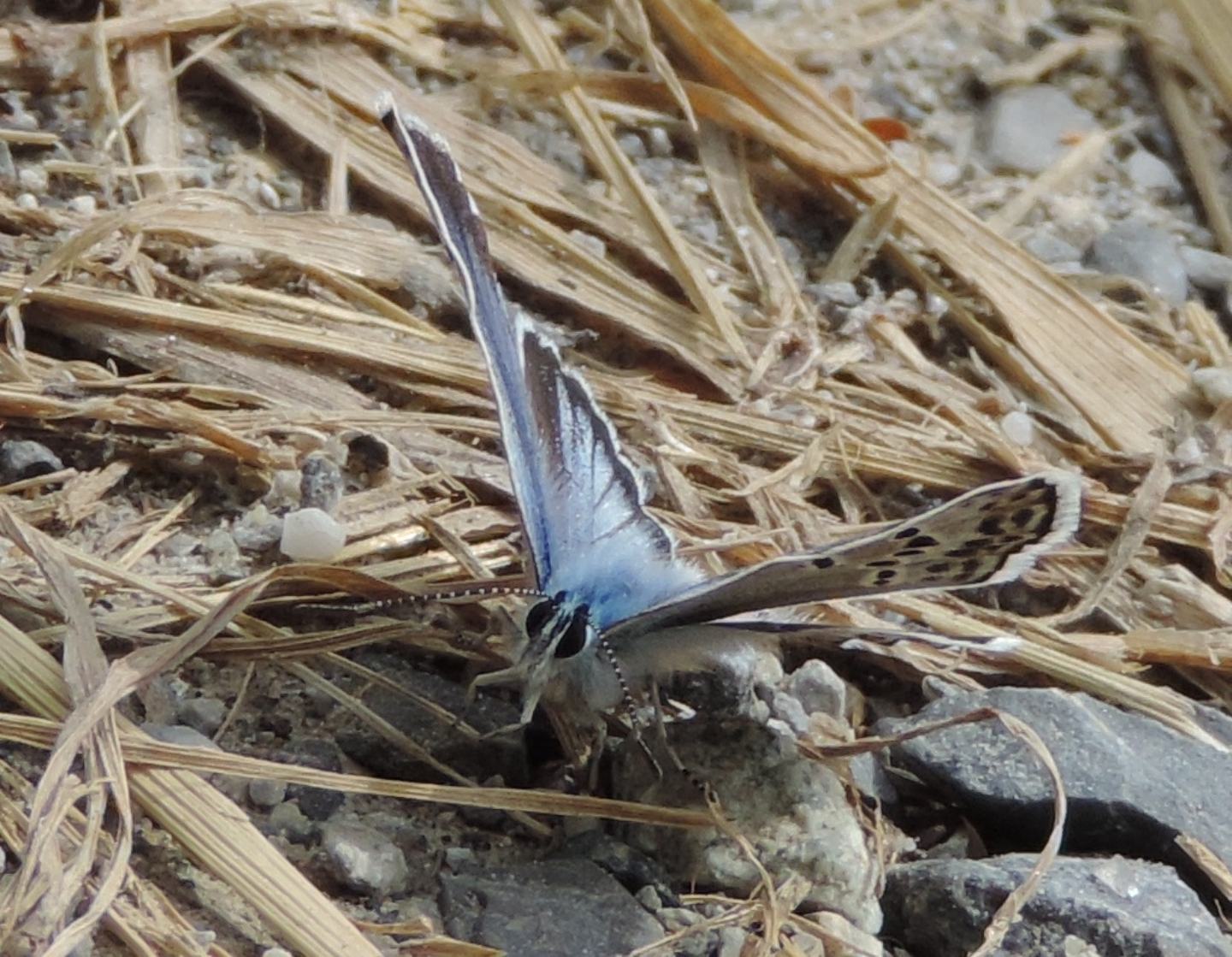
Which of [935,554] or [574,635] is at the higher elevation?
[935,554]

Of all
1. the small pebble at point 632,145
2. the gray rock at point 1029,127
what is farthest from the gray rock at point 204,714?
the gray rock at point 1029,127

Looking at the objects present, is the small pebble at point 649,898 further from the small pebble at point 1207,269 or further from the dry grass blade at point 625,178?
the small pebble at point 1207,269

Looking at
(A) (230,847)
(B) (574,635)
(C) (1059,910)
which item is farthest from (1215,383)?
(A) (230,847)

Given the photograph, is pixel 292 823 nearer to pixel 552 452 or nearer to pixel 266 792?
pixel 266 792

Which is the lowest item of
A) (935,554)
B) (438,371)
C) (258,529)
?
(258,529)

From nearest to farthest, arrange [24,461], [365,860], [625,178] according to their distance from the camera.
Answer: [365,860]
[24,461]
[625,178]

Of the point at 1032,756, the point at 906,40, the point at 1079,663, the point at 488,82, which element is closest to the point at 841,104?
the point at 906,40
